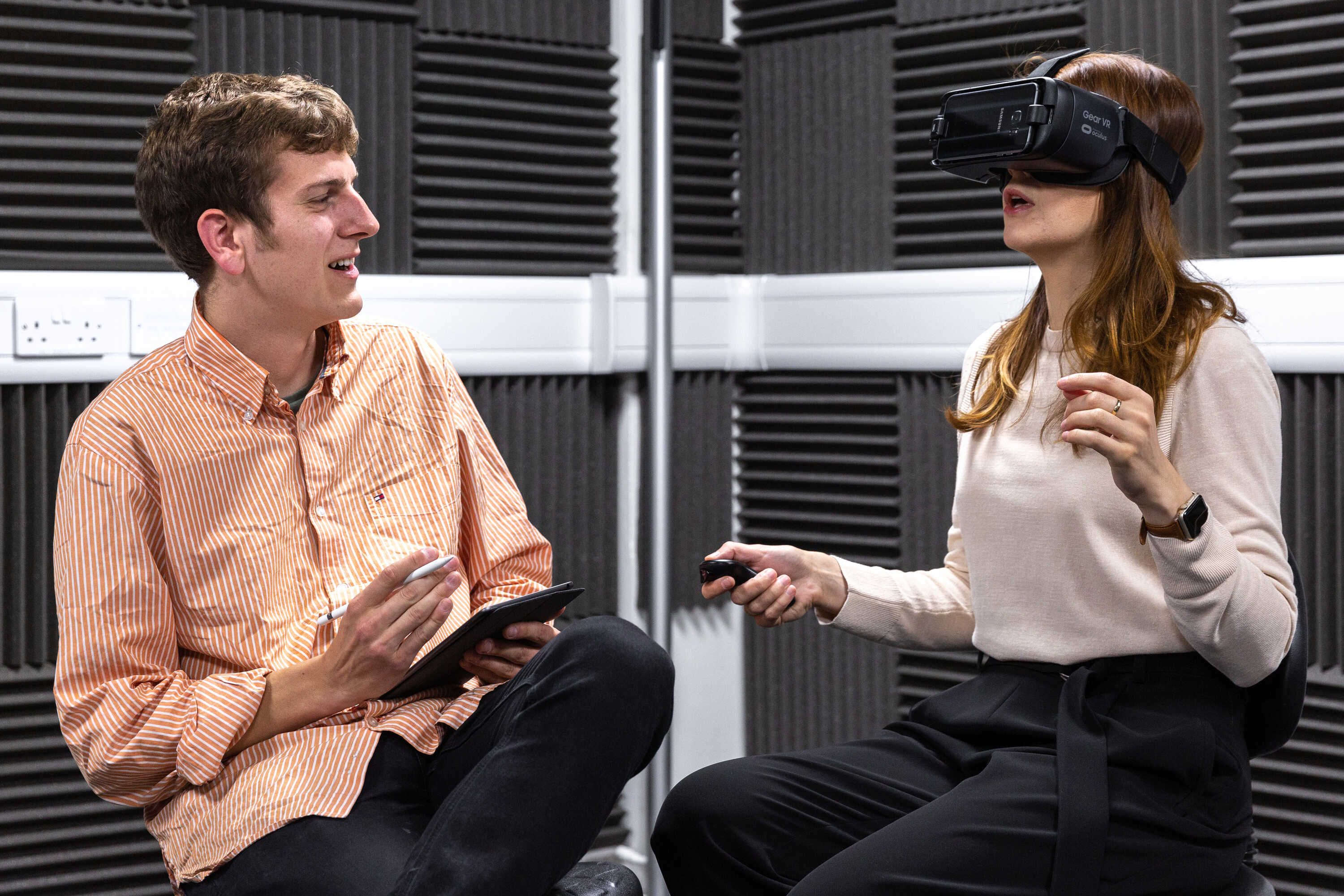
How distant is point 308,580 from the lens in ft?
6.45

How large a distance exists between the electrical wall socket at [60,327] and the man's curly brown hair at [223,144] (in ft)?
2.29

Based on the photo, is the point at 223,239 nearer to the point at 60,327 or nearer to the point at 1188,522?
the point at 60,327

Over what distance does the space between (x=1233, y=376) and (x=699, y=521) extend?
6.35 feet

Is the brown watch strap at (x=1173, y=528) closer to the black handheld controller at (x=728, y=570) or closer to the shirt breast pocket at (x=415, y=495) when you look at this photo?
the black handheld controller at (x=728, y=570)

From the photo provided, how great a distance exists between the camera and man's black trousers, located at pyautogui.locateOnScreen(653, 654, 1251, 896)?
1.61 metres

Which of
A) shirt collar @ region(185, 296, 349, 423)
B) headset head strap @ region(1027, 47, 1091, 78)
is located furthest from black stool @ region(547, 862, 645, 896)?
headset head strap @ region(1027, 47, 1091, 78)

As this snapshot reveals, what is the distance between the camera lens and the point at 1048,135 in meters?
1.75

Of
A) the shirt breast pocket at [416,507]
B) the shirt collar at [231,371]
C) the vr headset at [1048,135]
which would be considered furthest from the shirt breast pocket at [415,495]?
the vr headset at [1048,135]

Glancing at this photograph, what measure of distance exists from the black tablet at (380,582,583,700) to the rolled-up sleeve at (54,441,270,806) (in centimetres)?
21

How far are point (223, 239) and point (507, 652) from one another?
0.75 m

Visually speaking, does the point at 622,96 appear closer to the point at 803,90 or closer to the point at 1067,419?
the point at 803,90

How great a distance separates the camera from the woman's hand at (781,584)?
6.55ft

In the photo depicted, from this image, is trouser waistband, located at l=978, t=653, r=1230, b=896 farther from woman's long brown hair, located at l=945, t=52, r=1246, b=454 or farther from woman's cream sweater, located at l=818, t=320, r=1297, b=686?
woman's long brown hair, located at l=945, t=52, r=1246, b=454

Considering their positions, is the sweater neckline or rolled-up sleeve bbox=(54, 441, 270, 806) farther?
the sweater neckline
